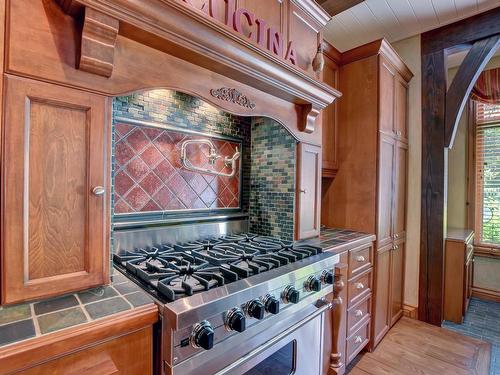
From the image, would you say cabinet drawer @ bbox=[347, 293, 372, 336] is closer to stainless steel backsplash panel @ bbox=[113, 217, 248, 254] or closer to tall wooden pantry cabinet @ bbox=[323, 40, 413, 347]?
tall wooden pantry cabinet @ bbox=[323, 40, 413, 347]

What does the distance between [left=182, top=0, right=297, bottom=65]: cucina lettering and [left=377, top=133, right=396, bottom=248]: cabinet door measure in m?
1.13

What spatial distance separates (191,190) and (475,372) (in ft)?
7.45

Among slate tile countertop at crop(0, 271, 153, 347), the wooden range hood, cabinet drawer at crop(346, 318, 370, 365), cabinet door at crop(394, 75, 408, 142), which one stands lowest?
cabinet drawer at crop(346, 318, 370, 365)

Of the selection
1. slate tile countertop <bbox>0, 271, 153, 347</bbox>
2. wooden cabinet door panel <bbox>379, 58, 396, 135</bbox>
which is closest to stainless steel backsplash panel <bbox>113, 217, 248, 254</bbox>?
slate tile countertop <bbox>0, 271, 153, 347</bbox>

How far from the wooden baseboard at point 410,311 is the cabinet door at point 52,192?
2.82 m

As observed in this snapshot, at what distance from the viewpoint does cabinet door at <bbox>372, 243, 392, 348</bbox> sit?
2.13 metres

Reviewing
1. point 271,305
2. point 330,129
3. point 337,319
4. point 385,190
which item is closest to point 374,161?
point 385,190

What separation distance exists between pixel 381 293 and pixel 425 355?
0.50m

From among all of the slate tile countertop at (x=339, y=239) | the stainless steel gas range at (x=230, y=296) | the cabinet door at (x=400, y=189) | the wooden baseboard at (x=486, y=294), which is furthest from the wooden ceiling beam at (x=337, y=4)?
the wooden baseboard at (x=486, y=294)

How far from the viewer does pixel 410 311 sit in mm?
2645

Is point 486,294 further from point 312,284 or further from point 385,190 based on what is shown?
point 312,284

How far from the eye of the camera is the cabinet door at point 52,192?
29.7 inches

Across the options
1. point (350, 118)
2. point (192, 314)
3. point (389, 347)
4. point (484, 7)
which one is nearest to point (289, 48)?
point (350, 118)

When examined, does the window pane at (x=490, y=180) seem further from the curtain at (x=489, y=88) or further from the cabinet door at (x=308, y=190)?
the cabinet door at (x=308, y=190)
